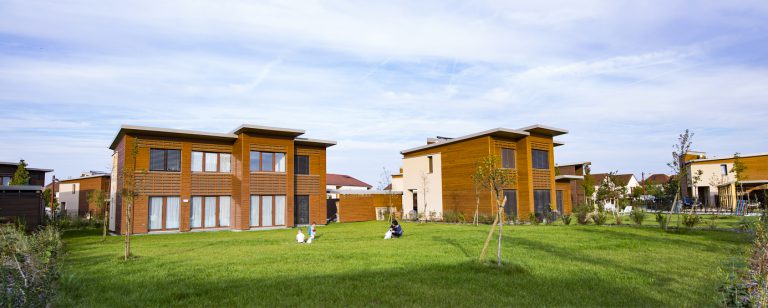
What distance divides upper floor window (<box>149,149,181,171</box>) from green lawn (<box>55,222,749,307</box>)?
424 inches

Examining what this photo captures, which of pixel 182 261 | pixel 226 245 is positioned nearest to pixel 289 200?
pixel 226 245

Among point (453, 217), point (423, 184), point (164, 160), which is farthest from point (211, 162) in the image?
point (423, 184)

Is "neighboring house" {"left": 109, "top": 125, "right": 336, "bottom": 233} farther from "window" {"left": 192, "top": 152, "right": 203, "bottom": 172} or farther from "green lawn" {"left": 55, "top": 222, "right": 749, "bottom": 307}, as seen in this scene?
"green lawn" {"left": 55, "top": 222, "right": 749, "bottom": 307}

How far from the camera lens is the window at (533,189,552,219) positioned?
33.8m

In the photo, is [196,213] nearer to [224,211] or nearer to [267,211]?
[224,211]

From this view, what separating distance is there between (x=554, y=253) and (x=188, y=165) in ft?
74.1

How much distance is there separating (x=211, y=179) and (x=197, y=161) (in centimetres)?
141

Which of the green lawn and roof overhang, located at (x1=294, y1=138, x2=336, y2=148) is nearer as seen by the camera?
the green lawn

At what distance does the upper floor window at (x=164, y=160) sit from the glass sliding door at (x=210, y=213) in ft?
9.05

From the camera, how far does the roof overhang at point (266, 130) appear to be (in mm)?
29297

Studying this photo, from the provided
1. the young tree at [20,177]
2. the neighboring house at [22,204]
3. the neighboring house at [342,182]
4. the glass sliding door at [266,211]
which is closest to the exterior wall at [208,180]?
the glass sliding door at [266,211]

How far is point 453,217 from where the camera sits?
33.5 metres

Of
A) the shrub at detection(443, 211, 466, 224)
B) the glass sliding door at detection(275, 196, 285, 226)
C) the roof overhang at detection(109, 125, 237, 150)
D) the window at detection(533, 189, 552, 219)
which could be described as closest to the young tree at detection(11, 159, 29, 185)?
the roof overhang at detection(109, 125, 237, 150)

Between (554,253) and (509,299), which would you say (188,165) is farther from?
(509,299)
